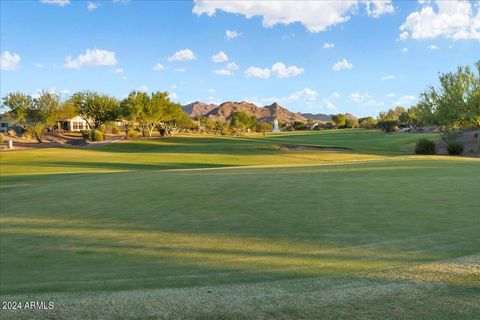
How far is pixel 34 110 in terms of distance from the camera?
76875 mm

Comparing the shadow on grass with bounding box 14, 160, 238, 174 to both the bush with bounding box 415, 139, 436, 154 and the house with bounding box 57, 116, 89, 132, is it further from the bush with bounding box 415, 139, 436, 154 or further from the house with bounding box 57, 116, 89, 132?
the house with bounding box 57, 116, 89, 132

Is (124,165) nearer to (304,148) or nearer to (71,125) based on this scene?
(304,148)

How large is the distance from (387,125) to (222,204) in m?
108

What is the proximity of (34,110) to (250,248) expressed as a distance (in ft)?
255

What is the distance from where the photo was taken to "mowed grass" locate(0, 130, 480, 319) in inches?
180

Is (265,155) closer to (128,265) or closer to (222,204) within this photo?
(222,204)

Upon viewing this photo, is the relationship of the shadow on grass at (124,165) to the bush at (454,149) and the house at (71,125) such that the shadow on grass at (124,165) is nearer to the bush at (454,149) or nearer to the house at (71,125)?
the bush at (454,149)

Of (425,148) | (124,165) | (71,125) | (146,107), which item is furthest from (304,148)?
(71,125)

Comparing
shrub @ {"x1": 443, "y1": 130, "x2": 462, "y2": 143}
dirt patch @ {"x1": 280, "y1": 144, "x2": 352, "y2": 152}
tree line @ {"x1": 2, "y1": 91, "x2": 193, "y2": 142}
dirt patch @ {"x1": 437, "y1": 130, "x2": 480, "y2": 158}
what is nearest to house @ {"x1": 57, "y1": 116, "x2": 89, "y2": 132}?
tree line @ {"x1": 2, "y1": 91, "x2": 193, "y2": 142}

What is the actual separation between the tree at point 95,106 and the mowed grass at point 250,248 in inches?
2949

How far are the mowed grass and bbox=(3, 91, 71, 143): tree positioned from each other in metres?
62.0

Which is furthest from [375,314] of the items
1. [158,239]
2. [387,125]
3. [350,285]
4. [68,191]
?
[387,125]

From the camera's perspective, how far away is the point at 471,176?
19469 mm

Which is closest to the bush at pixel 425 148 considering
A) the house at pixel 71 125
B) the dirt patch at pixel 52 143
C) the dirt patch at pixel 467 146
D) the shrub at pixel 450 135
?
the dirt patch at pixel 467 146
